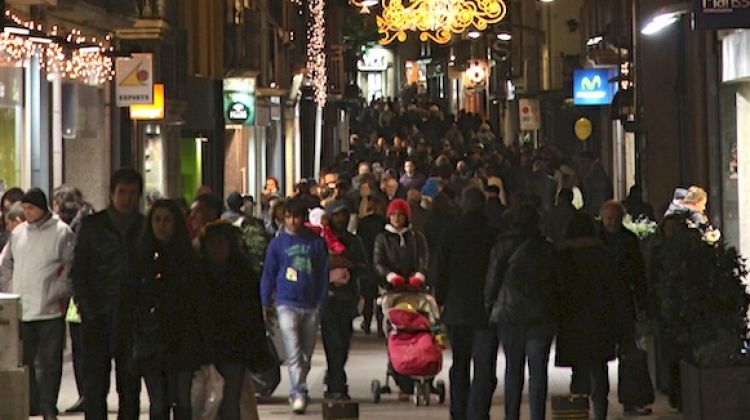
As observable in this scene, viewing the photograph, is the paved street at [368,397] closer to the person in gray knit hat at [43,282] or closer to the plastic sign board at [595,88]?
the person in gray knit hat at [43,282]

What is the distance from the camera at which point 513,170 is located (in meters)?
42.2

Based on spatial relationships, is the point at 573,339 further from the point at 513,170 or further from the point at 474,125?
the point at 474,125

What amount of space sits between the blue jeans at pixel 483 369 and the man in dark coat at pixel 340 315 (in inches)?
104

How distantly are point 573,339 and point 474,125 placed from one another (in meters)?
58.0

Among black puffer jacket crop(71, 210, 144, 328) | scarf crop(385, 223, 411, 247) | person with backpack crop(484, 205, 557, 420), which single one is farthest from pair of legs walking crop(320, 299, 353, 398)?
black puffer jacket crop(71, 210, 144, 328)

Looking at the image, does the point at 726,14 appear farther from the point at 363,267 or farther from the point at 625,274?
the point at 363,267

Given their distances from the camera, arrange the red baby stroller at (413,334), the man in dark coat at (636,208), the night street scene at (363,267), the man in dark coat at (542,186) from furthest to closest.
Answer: the man in dark coat at (542,186) < the man in dark coat at (636,208) < the red baby stroller at (413,334) < the night street scene at (363,267)

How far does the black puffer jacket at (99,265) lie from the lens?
44.5 feet

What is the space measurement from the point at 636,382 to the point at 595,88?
103 feet

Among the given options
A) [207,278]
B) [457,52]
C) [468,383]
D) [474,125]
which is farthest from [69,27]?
[457,52]

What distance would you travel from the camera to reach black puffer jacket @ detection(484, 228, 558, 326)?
1384 cm

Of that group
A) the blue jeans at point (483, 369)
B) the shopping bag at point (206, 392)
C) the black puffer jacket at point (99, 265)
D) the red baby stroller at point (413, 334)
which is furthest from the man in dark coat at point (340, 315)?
the shopping bag at point (206, 392)

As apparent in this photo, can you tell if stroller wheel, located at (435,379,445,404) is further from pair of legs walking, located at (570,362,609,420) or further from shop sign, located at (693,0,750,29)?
shop sign, located at (693,0,750,29)

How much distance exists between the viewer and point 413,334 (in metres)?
16.5
